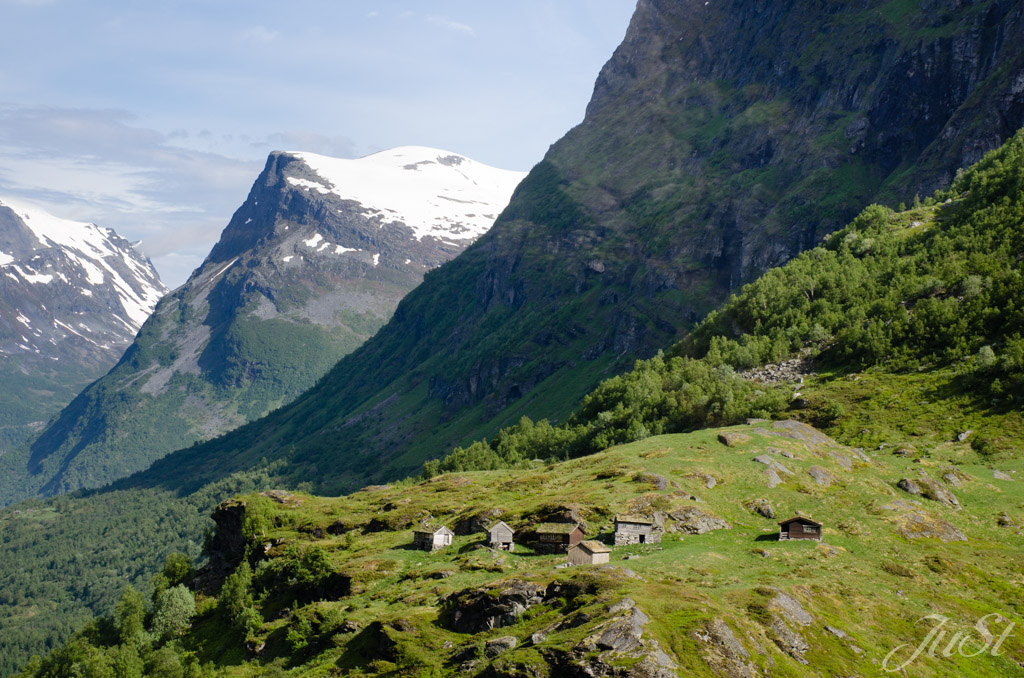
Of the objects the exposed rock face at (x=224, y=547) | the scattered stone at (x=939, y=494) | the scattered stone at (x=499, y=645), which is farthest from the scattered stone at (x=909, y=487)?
the exposed rock face at (x=224, y=547)

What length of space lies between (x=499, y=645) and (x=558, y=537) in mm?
25463

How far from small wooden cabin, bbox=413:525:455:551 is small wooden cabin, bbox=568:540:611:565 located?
76.7ft

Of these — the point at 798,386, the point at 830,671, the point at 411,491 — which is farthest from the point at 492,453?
the point at 830,671

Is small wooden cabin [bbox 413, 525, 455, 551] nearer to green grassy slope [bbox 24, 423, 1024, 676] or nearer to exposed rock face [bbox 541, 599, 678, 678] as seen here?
green grassy slope [bbox 24, 423, 1024, 676]

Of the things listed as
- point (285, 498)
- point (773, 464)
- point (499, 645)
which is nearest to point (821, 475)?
point (773, 464)

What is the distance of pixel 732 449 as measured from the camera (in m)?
103

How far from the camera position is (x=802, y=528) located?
73.5 m

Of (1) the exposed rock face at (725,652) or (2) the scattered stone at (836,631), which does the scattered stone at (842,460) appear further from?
(1) the exposed rock face at (725,652)

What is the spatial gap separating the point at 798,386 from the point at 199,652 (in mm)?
102385

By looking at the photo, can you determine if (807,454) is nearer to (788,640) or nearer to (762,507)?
(762,507)

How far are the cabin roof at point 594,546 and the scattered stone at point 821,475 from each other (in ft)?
106

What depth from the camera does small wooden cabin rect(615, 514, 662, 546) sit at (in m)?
77.1

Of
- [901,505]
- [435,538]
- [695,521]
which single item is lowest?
[435,538]

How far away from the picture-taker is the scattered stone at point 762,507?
8358 centimetres
